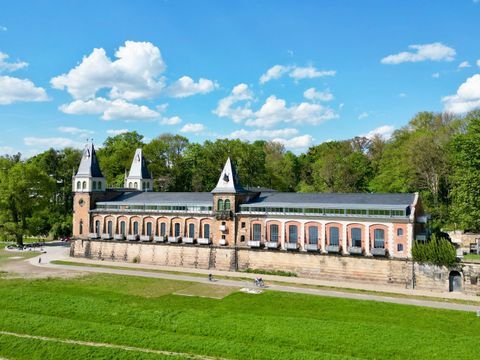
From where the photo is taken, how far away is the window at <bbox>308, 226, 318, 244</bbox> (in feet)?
155

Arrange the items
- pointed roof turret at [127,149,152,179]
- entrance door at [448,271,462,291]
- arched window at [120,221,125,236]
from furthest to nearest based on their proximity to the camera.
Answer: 1. pointed roof turret at [127,149,152,179]
2. arched window at [120,221,125,236]
3. entrance door at [448,271,462,291]

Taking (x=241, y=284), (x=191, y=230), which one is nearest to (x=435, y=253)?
(x=241, y=284)

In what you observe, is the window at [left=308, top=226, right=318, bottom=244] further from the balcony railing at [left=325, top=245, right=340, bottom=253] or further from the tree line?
the tree line

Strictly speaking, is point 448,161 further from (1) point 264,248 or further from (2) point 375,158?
(1) point 264,248

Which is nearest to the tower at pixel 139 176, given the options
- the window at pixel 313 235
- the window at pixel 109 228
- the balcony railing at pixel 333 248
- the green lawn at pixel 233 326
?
the window at pixel 109 228

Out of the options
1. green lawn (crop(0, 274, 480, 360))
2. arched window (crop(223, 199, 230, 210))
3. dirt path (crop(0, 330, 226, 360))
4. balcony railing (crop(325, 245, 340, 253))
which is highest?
arched window (crop(223, 199, 230, 210))

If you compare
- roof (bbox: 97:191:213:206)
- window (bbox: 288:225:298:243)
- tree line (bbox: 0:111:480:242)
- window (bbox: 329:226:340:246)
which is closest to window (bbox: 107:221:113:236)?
roof (bbox: 97:191:213:206)

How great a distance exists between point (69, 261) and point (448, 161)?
57895 millimetres

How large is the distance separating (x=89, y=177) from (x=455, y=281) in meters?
47.3

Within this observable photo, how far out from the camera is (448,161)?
67.6 meters

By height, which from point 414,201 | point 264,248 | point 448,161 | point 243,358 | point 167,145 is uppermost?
point 167,145

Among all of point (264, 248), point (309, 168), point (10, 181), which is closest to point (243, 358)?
point (264, 248)

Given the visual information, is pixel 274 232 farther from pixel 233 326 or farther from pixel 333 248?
pixel 233 326

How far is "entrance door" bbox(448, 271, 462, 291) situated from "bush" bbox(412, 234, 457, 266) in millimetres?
1067
